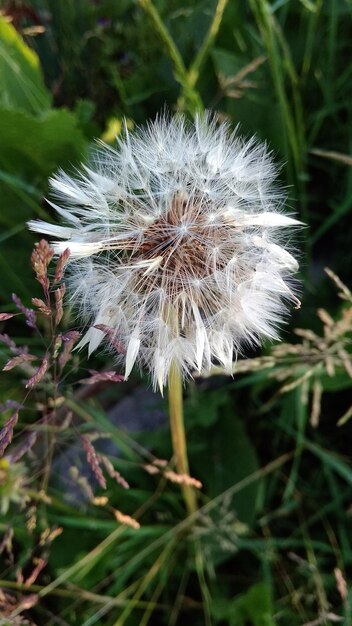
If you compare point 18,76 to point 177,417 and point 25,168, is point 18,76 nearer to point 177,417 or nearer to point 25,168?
point 25,168

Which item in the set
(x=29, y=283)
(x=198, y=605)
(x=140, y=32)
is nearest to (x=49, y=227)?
(x=29, y=283)

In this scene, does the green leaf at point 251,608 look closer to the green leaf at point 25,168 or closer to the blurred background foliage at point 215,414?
the blurred background foliage at point 215,414

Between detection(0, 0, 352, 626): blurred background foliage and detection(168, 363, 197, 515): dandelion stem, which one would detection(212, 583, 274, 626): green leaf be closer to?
detection(0, 0, 352, 626): blurred background foliage

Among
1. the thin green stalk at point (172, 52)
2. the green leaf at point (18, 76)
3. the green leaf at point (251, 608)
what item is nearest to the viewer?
the thin green stalk at point (172, 52)

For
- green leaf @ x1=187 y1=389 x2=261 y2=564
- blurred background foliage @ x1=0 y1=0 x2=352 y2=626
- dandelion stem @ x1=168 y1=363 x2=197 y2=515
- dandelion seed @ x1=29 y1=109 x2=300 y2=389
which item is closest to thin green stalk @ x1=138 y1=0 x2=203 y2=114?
blurred background foliage @ x1=0 y1=0 x2=352 y2=626

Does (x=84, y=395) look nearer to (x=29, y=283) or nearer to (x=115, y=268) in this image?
(x=29, y=283)

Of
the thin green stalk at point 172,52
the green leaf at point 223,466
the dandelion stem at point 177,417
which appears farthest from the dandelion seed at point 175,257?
the green leaf at point 223,466
